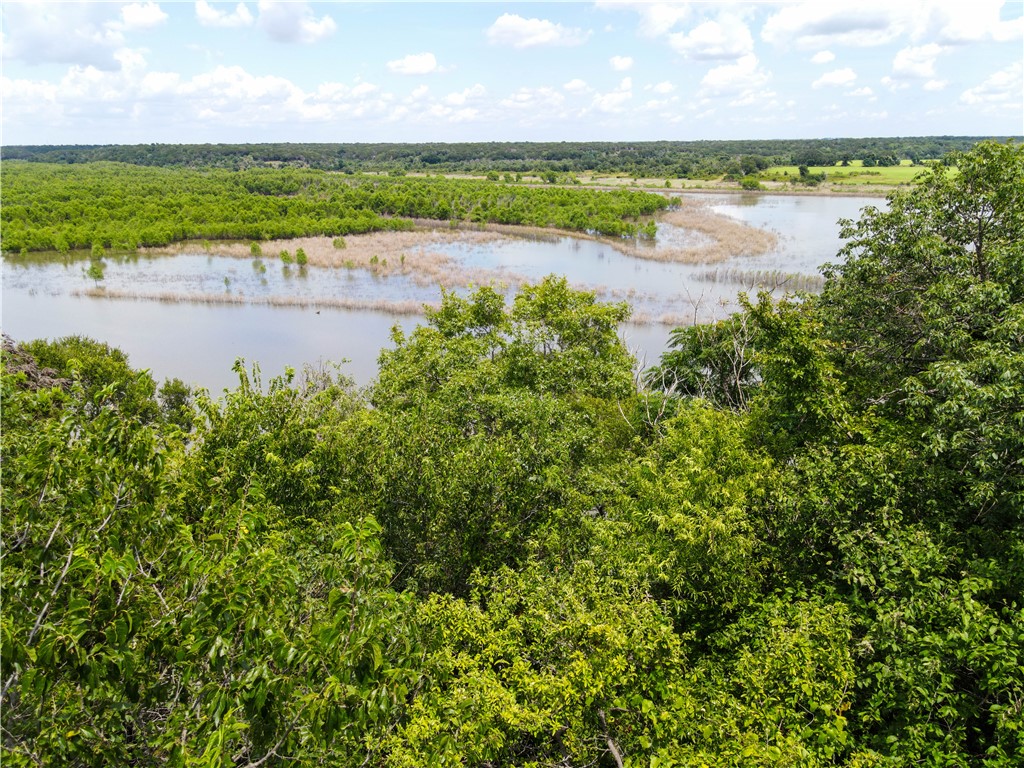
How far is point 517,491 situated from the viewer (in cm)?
1025

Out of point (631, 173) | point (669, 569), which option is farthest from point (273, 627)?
point (631, 173)

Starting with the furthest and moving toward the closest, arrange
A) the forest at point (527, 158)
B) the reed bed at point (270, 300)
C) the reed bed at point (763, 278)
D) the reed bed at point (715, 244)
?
the forest at point (527, 158), the reed bed at point (715, 244), the reed bed at point (763, 278), the reed bed at point (270, 300)

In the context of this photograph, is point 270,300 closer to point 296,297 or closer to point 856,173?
point 296,297

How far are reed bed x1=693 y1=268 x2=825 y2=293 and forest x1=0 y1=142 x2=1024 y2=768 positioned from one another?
2439cm

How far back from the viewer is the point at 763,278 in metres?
38.2

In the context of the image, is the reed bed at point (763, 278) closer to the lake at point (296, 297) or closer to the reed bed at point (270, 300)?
the lake at point (296, 297)

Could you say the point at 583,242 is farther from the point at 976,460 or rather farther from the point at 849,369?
the point at 976,460

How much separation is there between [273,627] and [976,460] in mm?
7820

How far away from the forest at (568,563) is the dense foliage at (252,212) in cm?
4685

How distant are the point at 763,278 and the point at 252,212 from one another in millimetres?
47632

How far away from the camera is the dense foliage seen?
53353 millimetres

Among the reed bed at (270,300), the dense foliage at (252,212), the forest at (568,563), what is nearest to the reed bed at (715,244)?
the dense foliage at (252,212)

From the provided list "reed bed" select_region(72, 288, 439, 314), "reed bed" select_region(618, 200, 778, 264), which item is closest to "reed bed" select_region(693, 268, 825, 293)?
"reed bed" select_region(618, 200, 778, 264)

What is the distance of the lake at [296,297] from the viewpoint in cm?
2898
